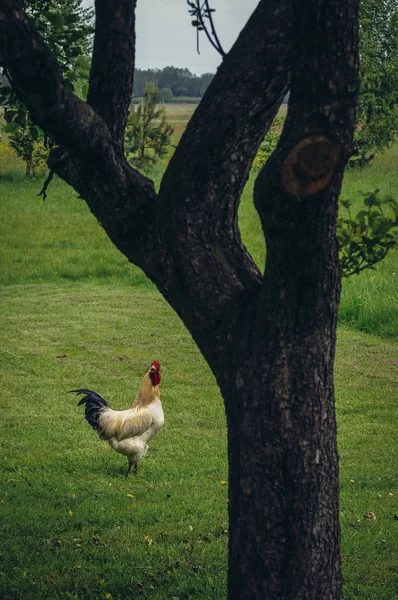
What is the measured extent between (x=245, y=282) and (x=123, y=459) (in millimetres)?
4073

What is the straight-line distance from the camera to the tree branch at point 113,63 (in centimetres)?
429

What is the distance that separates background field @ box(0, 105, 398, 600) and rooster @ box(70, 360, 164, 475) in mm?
258

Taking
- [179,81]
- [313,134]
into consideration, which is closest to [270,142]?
[313,134]

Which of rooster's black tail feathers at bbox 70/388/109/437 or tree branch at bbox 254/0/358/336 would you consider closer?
tree branch at bbox 254/0/358/336

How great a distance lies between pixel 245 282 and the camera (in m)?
4.04

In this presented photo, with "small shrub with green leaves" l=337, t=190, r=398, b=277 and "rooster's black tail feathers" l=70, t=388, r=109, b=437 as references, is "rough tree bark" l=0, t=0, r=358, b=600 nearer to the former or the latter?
"small shrub with green leaves" l=337, t=190, r=398, b=277

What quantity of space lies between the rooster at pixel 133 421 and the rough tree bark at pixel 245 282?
3.12 metres

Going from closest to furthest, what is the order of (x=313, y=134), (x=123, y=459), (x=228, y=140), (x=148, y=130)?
(x=313, y=134)
(x=228, y=140)
(x=123, y=459)
(x=148, y=130)

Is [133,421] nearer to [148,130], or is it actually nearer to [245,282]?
[245,282]

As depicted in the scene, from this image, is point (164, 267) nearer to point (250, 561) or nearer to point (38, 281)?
point (250, 561)

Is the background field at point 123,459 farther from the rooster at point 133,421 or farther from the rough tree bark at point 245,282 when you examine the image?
the rough tree bark at point 245,282

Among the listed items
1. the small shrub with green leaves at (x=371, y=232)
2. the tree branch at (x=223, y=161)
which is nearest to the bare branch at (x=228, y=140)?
the tree branch at (x=223, y=161)

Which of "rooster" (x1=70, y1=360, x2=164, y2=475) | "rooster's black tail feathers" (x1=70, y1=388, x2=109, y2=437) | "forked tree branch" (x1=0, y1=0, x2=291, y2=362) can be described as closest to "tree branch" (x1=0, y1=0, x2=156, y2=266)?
"forked tree branch" (x1=0, y1=0, x2=291, y2=362)

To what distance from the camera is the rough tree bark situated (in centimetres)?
379
